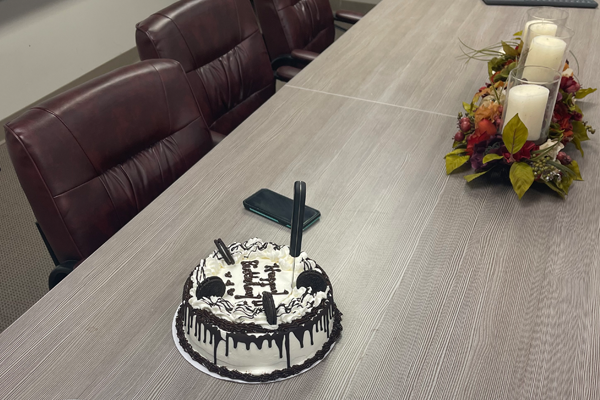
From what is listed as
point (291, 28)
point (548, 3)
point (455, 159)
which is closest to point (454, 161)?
point (455, 159)

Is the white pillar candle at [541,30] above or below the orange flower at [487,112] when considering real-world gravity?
above

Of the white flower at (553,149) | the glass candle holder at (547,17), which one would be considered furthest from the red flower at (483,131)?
the glass candle holder at (547,17)

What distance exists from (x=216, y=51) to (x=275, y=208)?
0.92m

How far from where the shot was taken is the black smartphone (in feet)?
3.78

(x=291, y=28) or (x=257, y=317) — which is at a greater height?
(x=257, y=317)

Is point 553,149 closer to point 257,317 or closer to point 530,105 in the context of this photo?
point 530,105

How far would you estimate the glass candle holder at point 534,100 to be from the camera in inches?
47.6

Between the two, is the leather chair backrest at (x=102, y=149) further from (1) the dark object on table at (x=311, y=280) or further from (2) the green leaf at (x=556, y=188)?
(2) the green leaf at (x=556, y=188)

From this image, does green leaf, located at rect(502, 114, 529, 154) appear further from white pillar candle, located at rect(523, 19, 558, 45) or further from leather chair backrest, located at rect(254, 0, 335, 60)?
leather chair backrest, located at rect(254, 0, 335, 60)

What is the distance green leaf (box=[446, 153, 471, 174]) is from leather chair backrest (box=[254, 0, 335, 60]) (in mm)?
1248

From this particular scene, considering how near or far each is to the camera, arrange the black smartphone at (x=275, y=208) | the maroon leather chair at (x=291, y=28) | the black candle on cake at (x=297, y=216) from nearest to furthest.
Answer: the black candle on cake at (x=297, y=216) < the black smartphone at (x=275, y=208) < the maroon leather chair at (x=291, y=28)

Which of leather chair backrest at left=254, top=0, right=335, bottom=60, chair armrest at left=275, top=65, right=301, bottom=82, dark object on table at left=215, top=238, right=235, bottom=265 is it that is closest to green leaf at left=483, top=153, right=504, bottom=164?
dark object on table at left=215, top=238, right=235, bottom=265

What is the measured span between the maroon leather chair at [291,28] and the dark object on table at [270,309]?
1.51m

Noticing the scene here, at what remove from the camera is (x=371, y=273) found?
1038 mm
